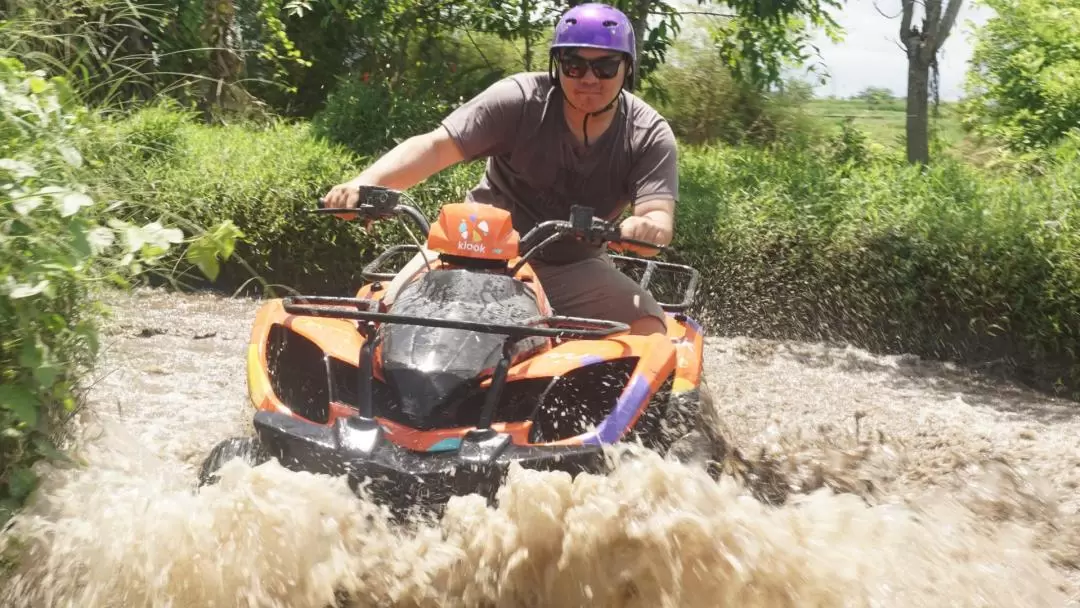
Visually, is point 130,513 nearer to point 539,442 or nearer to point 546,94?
point 539,442

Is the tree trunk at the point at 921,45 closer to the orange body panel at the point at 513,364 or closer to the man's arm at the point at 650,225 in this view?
the man's arm at the point at 650,225

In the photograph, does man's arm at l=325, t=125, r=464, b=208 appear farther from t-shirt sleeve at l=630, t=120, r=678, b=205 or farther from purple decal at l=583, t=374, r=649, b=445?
purple decal at l=583, t=374, r=649, b=445

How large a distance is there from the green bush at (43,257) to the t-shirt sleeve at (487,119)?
1.23 meters

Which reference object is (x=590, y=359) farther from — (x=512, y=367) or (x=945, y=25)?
(x=945, y=25)

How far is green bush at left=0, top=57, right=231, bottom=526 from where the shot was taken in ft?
9.72

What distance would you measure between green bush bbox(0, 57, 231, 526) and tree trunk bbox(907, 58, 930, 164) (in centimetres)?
767

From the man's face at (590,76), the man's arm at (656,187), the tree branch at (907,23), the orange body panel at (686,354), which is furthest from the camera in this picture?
the tree branch at (907,23)

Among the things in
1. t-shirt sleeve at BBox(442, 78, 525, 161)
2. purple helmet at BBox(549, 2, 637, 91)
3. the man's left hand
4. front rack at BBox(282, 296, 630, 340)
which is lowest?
front rack at BBox(282, 296, 630, 340)

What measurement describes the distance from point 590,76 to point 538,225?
0.60 metres

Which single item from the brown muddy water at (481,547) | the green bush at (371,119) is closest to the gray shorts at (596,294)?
the brown muddy water at (481,547)

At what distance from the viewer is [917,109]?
10062mm

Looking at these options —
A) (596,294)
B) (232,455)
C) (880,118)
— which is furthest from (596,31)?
(880,118)

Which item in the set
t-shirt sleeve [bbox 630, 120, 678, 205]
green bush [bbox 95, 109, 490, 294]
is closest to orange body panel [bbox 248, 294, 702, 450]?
t-shirt sleeve [bbox 630, 120, 678, 205]

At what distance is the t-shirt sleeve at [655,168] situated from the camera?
4355 millimetres
